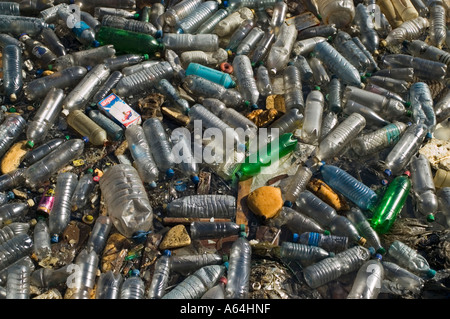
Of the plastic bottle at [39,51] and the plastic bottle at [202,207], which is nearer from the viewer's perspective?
the plastic bottle at [202,207]

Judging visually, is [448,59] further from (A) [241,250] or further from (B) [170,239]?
(B) [170,239]

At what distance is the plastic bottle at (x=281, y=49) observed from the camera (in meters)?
5.99

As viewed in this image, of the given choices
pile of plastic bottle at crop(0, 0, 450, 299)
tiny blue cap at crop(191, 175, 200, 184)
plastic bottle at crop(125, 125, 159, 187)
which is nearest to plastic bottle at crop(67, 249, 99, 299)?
pile of plastic bottle at crop(0, 0, 450, 299)

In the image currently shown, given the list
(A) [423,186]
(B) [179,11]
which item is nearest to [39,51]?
(B) [179,11]

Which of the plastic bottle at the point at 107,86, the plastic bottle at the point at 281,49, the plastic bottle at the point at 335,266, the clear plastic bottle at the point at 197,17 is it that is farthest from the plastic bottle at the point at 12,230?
the plastic bottle at the point at 281,49

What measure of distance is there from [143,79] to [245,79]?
1250mm

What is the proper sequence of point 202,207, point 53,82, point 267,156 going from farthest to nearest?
point 53,82
point 267,156
point 202,207

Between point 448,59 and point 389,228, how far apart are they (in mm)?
2837

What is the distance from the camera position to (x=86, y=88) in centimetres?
549

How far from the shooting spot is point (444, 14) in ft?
22.6

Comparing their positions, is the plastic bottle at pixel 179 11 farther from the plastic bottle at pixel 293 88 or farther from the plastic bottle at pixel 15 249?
the plastic bottle at pixel 15 249

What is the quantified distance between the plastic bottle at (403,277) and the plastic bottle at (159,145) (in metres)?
2.31

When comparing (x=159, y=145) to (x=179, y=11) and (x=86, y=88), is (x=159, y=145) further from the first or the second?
(x=179, y=11)

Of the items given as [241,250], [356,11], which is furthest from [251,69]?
[241,250]
